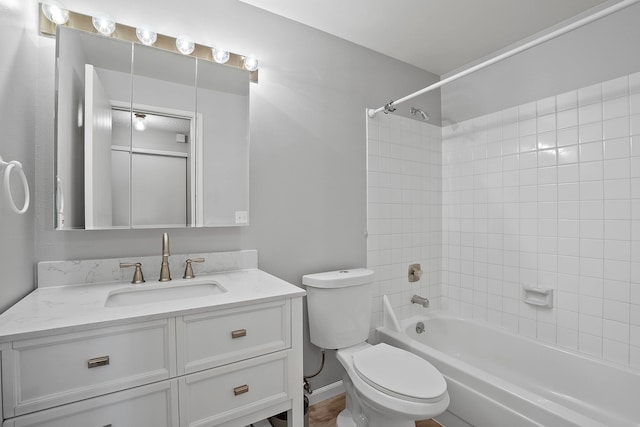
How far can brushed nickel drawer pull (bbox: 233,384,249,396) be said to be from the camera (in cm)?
113

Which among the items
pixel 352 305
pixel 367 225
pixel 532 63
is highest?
pixel 532 63

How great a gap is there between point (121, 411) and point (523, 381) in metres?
2.21

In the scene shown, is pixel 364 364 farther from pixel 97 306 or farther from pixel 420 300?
pixel 97 306

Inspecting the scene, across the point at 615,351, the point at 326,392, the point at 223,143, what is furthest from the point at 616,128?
the point at 326,392

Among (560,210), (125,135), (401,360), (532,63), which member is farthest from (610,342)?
(125,135)

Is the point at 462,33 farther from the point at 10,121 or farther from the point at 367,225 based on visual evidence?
the point at 10,121

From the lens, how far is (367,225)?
7.20 ft

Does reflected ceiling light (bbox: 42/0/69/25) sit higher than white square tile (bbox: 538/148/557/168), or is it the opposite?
reflected ceiling light (bbox: 42/0/69/25)

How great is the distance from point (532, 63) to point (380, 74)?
100cm

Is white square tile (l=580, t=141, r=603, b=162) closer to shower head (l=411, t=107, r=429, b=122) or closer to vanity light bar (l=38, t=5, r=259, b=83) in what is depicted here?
shower head (l=411, t=107, r=429, b=122)

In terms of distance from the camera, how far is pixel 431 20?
1912 mm

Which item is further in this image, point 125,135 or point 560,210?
point 560,210

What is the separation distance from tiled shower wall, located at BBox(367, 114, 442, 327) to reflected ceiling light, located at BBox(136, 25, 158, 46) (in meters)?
1.36

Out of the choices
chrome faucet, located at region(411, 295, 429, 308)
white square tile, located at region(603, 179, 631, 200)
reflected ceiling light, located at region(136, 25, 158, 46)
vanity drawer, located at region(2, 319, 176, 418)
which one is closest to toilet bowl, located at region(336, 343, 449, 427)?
chrome faucet, located at region(411, 295, 429, 308)
